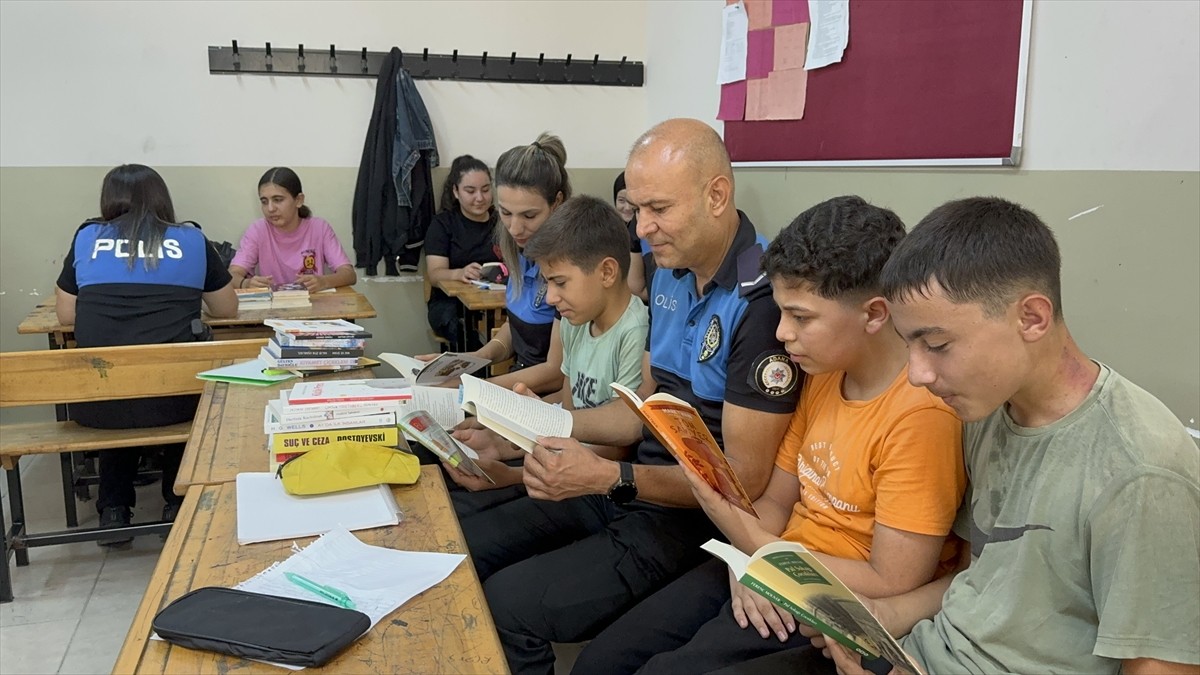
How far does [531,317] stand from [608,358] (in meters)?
0.65

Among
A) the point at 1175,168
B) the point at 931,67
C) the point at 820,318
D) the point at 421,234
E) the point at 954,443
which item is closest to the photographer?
the point at 954,443

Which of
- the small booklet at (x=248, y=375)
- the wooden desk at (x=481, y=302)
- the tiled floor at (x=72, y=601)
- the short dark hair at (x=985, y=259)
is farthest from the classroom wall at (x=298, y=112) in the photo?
the small booklet at (x=248, y=375)

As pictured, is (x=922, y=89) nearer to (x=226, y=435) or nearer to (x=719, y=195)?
(x=719, y=195)

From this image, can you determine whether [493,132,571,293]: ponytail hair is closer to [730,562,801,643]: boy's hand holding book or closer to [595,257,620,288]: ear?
[595,257,620,288]: ear

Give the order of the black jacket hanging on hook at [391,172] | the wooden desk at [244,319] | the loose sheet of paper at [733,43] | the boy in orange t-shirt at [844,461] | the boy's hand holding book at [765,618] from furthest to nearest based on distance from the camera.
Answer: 1. the black jacket hanging on hook at [391,172]
2. the loose sheet of paper at [733,43]
3. the wooden desk at [244,319]
4. the boy's hand holding book at [765,618]
5. the boy in orange t-shirt at [844,461]

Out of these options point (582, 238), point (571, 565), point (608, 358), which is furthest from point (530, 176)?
point (571, 565)

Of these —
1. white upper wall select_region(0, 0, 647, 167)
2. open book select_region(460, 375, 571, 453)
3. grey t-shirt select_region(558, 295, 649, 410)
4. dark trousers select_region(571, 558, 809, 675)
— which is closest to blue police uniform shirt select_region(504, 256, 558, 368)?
grey t-shirt select_region(558, 295, 649, 410)

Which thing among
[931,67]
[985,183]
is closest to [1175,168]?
[985,183]

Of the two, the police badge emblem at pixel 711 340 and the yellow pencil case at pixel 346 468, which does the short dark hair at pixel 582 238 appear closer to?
the police badge emblem at pixel 711 340

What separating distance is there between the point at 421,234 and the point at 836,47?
2.67 m

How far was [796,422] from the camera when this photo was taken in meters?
1.67

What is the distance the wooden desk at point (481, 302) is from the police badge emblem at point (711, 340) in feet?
6.83

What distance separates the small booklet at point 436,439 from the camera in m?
1.72

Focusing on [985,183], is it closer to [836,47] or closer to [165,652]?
[836,47]
